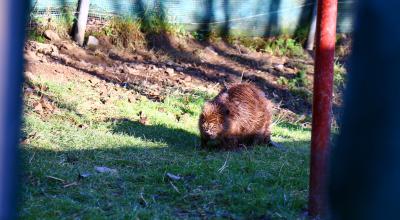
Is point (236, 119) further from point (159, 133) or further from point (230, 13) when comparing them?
point (230, 13)

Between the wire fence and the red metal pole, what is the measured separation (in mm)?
7832

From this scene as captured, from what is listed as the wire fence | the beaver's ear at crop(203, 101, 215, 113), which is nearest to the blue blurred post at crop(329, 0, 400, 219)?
the beaver's ear at crop(203, 101, 215, 113)

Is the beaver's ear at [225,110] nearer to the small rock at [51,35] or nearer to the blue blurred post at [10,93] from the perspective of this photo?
the small rock at [51,35]

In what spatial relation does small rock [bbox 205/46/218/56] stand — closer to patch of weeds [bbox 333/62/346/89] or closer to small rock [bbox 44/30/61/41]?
patch of weeds [bbox 333/62/346/89]

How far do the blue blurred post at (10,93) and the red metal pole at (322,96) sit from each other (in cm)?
279

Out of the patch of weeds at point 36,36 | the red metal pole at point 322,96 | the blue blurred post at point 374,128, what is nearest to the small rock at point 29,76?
the patch of weeds at point 36,36

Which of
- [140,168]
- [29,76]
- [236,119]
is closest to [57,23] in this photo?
[29,76]

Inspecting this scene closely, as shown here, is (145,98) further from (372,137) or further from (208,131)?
(372,137)

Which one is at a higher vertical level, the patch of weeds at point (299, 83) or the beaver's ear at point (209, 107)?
the patch of weeds at point (299, 83)

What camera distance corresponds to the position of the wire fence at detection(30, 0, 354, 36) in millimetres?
11320

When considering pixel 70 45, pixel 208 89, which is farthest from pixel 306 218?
pixel 70 45

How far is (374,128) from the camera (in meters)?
1.10

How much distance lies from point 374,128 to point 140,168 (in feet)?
13.5

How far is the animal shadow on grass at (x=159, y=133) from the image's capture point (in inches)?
261
